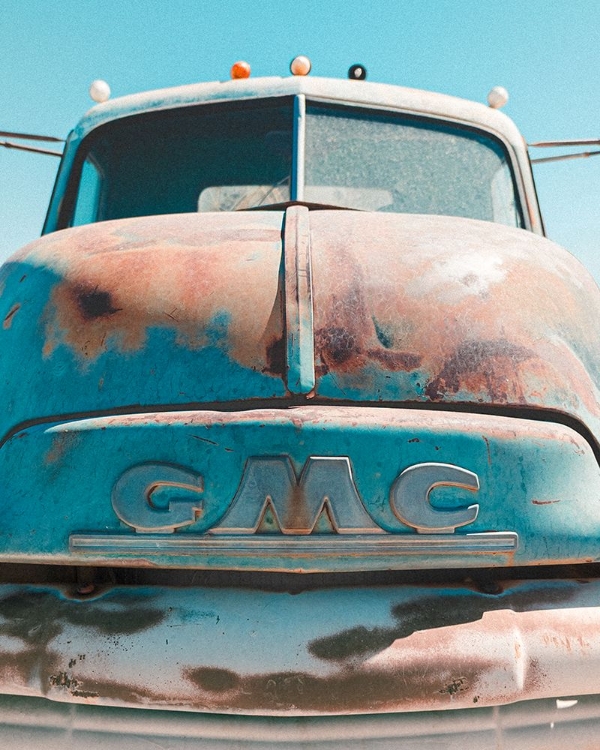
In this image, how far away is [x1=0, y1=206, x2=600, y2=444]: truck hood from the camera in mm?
1573

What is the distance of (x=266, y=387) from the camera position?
1.55 meters

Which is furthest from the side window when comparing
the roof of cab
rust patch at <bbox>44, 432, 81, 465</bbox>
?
rust patch at <bbox>44, 432, 81, 465</bbox>

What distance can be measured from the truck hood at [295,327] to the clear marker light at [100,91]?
1.77 meters

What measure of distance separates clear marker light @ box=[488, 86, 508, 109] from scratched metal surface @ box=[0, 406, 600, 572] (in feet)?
7.55

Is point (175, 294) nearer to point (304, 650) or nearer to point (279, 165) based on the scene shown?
point (304, 650)

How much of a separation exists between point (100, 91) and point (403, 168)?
1.43m

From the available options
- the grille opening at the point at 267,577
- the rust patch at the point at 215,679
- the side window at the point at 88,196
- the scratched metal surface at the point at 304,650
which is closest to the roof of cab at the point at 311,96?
the side window at the point at 88,196

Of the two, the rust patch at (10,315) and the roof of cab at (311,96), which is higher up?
the roof of cab at (311,96)

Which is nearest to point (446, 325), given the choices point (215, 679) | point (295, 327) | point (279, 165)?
point (295, 327)

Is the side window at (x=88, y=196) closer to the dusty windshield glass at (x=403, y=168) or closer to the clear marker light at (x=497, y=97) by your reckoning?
the dusty windshield glass at (x=403, y=168)

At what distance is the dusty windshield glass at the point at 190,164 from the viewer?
112 inches

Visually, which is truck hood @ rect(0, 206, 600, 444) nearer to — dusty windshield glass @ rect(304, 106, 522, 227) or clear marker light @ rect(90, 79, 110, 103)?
dusty windshield glass @ rect(304, 106, 522, 227)

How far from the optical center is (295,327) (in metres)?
1.59

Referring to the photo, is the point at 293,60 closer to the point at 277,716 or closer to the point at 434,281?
the point at 434,281
